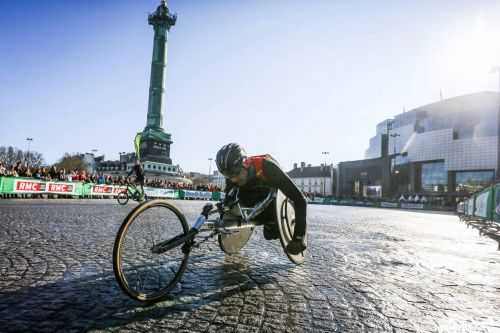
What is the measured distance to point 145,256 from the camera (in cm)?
312

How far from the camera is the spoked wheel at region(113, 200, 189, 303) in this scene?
8.71ft

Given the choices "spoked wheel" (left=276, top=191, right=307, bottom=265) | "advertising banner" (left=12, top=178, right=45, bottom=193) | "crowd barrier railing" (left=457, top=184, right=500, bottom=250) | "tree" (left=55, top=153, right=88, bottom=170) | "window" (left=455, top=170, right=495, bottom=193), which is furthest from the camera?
"tree" (left=55, top=153, right=88, bottom=170)

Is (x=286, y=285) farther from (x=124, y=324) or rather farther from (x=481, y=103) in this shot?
(x=481, y=103)

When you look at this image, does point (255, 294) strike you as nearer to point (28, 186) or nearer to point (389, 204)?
point (28, 186)

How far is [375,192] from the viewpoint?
81000 millimetres

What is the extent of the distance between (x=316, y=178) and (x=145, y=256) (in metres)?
115

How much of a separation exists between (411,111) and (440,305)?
103 metres

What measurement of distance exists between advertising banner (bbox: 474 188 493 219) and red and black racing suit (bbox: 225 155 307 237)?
10.9m

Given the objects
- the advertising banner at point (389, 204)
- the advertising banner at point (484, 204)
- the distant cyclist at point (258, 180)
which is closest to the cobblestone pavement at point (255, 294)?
the distant cyclist at point (258, 180)

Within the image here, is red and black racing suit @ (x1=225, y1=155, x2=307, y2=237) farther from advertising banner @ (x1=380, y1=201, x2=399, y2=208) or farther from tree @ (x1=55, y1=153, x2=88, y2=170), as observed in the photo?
tree @ (x1=55, y1=153, x2=88, y2=170)

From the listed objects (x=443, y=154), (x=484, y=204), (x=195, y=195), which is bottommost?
(x=195, y=195)

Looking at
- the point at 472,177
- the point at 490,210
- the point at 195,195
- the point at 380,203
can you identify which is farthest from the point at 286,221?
the point at 472,177

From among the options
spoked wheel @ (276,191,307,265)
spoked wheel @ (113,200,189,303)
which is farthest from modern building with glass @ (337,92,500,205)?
spoked wheel @ (113,200,189,303)

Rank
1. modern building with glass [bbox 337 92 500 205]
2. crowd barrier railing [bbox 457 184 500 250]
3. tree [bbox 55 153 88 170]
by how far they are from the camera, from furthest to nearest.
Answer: tree [bbox 55 153 88 170], modern building with glass [bbox 337 92 500 205], crowd barrier railing [bbox 457 184 500 250]
